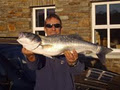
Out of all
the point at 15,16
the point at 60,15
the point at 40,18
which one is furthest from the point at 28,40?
the point at 15,16

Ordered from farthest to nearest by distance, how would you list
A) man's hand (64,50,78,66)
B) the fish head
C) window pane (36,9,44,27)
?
window pane (36,9,44,27), man's hand (64,50,78,66), the fish head

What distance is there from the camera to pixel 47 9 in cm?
1079

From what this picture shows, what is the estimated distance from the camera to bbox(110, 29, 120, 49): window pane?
9.83 metres

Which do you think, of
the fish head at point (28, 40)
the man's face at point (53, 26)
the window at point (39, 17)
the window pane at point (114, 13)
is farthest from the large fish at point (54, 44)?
the window at point (39, 17)

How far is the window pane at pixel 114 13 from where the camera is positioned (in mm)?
9750

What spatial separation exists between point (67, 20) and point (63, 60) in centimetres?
677

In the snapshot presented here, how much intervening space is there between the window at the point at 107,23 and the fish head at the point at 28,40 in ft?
22.2

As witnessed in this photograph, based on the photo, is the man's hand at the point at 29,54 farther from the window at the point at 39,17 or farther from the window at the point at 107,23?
the window at the point at 39,17

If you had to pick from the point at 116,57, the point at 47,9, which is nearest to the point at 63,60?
the point at 116,57

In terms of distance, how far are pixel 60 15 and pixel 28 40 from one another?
7179 mm

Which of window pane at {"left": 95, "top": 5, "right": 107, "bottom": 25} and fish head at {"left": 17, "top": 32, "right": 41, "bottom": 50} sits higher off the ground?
window pane at {"left": 95, "top": 5, "right": 107, "bottom": 25}

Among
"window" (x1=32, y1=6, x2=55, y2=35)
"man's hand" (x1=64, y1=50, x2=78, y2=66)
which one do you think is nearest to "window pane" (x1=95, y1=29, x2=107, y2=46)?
"window" (x1=32, y1=6, x2=55, y2=35)

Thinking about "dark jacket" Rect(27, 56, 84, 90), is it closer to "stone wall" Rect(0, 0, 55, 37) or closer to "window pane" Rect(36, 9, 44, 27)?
"stone wall" Rect(0, 0, 55, 37)

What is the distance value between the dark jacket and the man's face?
298 mm
